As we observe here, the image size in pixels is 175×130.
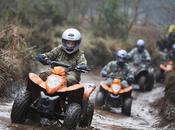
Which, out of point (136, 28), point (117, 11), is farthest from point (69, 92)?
point (136, 28)

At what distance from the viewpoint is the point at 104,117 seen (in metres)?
13.0

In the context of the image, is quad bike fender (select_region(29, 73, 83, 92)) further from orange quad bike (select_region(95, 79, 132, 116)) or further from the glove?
the glove

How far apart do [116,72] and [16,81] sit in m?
3.29

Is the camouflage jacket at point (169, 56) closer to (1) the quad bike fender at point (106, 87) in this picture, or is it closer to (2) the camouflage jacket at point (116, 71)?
(2) the camouflage jacket at point (116, 71)

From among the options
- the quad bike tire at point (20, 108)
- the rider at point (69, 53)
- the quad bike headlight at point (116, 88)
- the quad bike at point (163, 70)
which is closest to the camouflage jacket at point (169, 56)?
the quad bike at point (163, 70)

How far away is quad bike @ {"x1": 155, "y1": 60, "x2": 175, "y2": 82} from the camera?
21114mm

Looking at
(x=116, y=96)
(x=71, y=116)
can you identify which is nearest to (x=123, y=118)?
(x=116, y=96)

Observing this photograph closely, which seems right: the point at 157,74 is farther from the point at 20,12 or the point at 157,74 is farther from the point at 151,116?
the point at 151,116

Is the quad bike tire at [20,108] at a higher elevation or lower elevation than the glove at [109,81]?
higher

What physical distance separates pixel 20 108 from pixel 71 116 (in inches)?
32.2

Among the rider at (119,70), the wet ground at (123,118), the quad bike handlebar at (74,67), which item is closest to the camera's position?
the wet ground at (123,118)

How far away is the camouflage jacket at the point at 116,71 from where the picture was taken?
51.0 ft

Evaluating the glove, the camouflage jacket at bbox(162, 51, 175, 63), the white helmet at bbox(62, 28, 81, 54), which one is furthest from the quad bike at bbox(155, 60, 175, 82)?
the white helmet at bbox(62, 28, 81, 54)

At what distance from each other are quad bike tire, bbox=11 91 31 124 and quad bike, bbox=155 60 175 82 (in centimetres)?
1237
